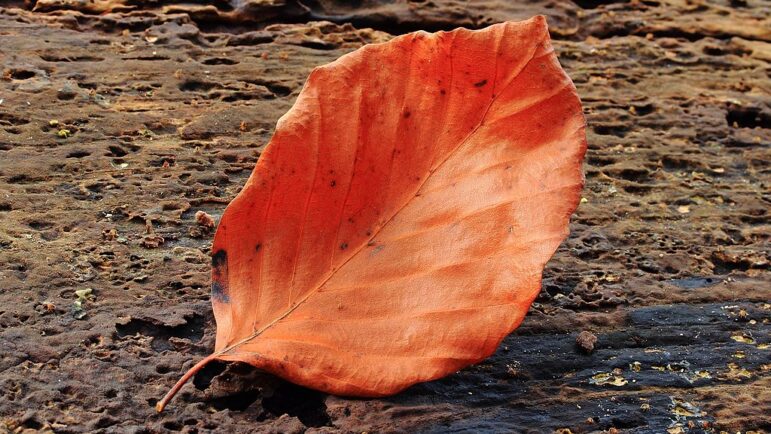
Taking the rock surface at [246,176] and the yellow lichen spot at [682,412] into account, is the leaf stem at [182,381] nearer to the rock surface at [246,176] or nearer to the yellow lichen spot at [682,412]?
the rock surface at [246,176]

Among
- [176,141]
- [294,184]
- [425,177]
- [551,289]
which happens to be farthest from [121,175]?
[551,289]

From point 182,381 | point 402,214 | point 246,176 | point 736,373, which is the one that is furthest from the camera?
point 246,176

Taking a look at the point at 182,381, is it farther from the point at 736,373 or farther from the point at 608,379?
the point at 736,373

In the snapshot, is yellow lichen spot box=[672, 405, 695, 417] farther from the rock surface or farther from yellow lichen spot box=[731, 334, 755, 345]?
yellow lichen spot box=[731, 334, 755, 345]

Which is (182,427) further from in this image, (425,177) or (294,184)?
(425,177)

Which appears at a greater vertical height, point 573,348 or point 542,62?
point 542,62

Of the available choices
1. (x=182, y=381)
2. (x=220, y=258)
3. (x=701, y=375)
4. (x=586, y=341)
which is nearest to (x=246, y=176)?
(x=220, y=258)
